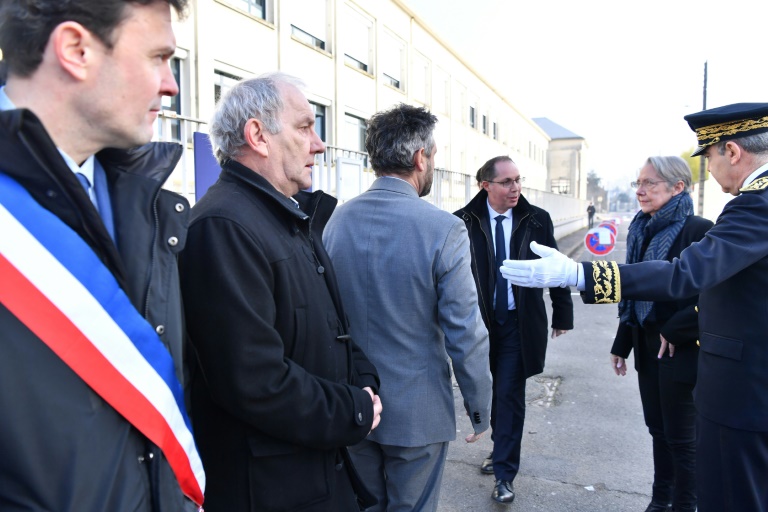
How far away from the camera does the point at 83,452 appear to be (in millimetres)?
1005

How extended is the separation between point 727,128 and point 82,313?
2.42 metres

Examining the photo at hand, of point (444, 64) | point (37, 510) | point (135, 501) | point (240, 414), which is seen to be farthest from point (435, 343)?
point (444, 64)

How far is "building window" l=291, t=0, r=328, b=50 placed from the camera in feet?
49.1

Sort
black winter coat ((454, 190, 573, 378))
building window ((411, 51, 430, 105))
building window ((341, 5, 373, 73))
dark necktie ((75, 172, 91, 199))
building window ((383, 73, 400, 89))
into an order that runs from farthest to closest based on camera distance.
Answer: building window ((411, 51, 430, 105)) → building window ((383, 73, 400, 89)) → building window ((341, 5, 373, 73)) → black winter coat ((454, 190, 573, 378)) → dark necktie ((75, 172, 91, 199))

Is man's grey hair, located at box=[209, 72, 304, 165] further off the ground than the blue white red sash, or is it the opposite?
man's grey hair, located at box=[209, 72, 304, 165]

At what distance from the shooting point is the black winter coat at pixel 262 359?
1462 millimetres

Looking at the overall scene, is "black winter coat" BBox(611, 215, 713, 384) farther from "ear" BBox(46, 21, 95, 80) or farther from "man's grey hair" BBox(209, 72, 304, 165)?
"ear" BBox(46, 21, 95, 80)

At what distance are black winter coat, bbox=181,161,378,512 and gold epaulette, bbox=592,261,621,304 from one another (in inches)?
41.6

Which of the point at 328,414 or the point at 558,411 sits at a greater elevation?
the point at 328,414

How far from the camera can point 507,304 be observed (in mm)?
3783

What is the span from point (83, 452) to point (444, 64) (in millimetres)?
27101

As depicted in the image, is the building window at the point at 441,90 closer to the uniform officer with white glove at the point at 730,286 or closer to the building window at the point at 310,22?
the building window at the point at 310,22

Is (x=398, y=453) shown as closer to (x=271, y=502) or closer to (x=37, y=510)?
(x=271, y=502)

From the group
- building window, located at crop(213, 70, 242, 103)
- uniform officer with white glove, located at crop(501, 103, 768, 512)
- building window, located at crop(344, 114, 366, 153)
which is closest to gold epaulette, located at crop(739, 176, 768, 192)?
uniform officer with white glove, located at crop(501, 103, 768, 512)
